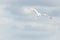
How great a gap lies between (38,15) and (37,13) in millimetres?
196

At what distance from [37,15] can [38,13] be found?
0.44 feet

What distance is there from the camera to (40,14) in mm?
3521

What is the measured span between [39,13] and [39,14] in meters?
0.10

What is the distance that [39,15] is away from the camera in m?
3.58

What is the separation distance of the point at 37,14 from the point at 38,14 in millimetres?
54

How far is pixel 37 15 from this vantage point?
350 centimetres

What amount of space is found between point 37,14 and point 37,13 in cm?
9

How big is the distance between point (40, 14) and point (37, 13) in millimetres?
211

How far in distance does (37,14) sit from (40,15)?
0.18 metres

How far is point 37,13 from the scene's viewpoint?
3.41 m

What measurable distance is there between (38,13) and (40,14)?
Answer: 16 centimetres

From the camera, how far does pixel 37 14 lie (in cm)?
349

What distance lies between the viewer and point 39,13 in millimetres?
3443
